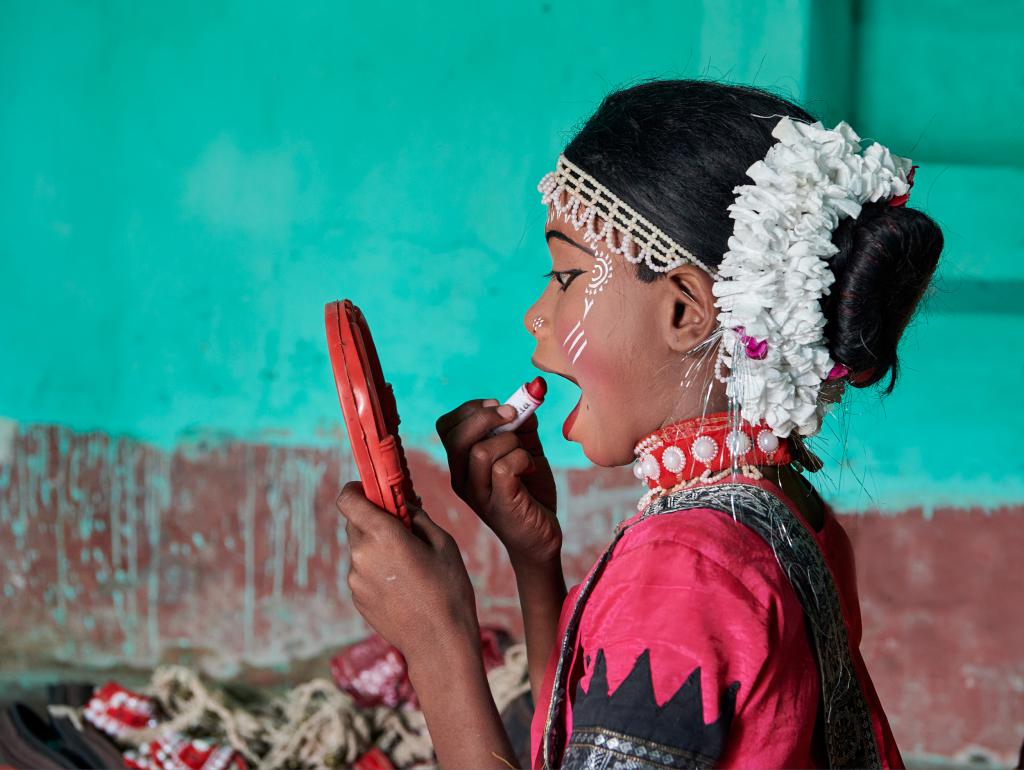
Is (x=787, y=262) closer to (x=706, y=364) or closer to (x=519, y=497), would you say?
(x=706, y=364)

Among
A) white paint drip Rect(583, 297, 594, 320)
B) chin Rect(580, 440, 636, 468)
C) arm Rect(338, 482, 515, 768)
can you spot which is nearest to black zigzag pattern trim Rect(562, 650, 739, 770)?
arm Rect(338, 482, 515, 768)

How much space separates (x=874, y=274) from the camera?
4.20 ft

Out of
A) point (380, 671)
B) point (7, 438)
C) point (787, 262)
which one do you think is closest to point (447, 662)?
point (787, 262)

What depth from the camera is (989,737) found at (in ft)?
10.5

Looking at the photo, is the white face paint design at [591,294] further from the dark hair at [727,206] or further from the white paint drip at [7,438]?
the white paint drip at [7,438]

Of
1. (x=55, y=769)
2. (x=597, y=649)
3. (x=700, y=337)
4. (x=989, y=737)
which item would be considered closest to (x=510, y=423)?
(x=700, y=337)

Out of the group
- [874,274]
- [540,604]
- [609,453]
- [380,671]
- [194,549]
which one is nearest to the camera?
[874,274]

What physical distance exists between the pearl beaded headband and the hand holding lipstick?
0.30 m

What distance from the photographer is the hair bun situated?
4.18ft

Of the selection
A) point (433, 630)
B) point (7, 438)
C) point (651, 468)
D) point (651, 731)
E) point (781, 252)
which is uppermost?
point (7, 438)

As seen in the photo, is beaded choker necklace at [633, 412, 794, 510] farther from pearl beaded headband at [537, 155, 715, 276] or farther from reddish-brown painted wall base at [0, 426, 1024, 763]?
reddish-brown painted wall base at [0, 426, 1024, 763]

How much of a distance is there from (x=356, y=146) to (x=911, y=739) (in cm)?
259

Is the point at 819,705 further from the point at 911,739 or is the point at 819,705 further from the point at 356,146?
the point at 356,146

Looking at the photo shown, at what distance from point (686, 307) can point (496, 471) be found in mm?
376
